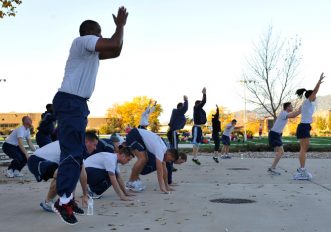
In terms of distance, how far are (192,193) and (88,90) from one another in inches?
150

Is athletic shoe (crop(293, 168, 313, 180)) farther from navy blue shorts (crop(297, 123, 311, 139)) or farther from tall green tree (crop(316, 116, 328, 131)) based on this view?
tall green tree (crop(316, 116, 328, 131))

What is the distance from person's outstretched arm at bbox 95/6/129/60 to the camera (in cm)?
384

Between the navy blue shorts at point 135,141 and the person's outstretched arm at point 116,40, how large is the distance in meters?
4.17

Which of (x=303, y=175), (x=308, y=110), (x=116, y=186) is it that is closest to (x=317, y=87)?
(x=308, y=110)

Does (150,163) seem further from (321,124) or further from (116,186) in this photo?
(321,124)

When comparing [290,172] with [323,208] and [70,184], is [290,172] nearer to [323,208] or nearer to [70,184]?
[323,208]

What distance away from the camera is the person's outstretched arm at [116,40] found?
3.84 meters

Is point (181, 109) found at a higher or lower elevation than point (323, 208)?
higher

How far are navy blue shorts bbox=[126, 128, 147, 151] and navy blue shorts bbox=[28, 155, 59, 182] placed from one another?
2.11m

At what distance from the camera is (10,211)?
19.3ft

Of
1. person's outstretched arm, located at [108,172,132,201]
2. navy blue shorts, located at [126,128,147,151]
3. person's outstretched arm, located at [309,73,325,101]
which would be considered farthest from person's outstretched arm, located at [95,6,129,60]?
person's outstretched arm, located at [309,73,325,101]

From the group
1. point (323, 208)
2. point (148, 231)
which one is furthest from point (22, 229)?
point (323, 208)

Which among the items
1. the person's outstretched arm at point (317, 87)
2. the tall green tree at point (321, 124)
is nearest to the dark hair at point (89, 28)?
the person's outstretched arm at point (317, 87)

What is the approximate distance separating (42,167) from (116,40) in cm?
279
